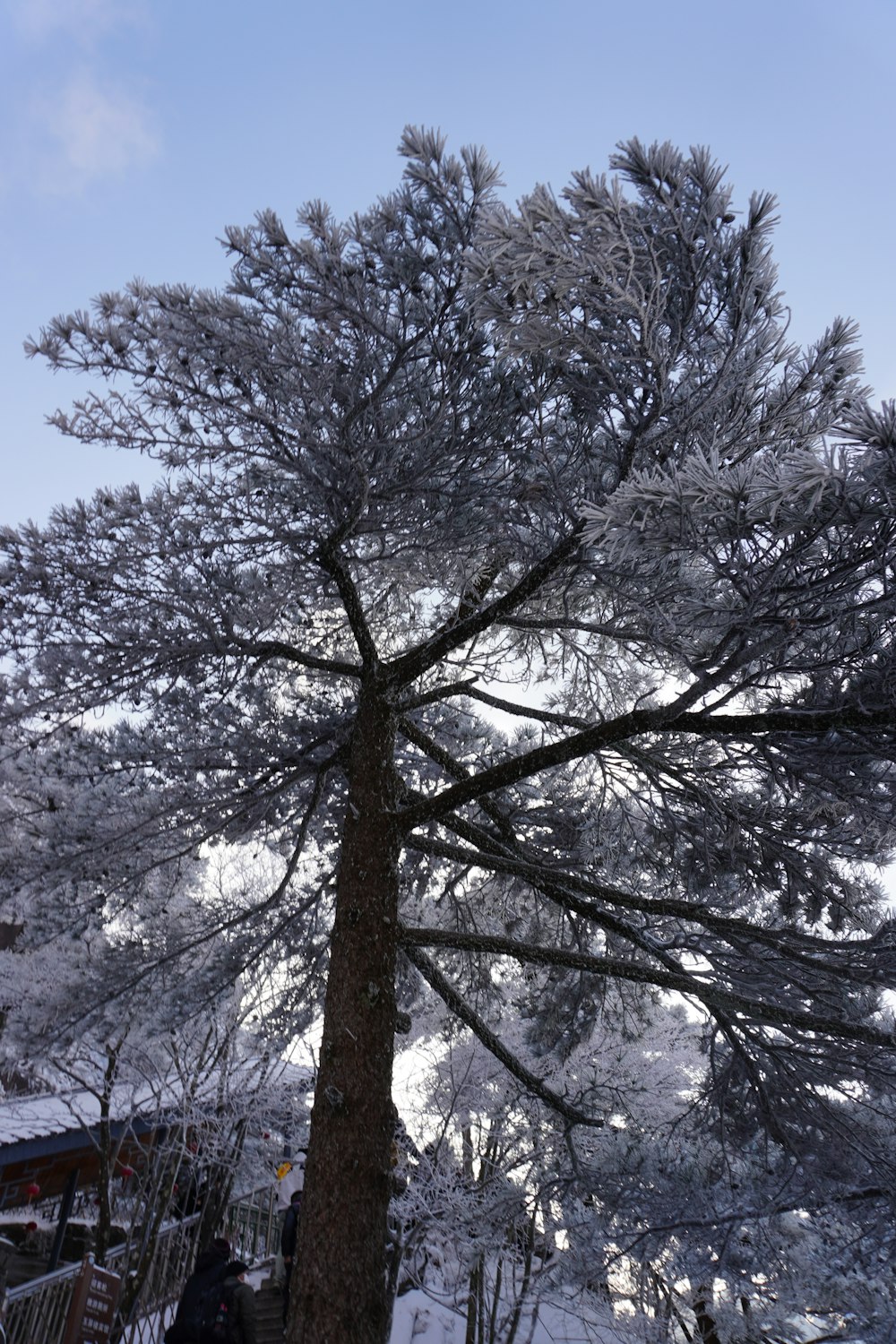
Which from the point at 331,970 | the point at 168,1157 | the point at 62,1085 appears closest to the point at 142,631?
the point at 331,970

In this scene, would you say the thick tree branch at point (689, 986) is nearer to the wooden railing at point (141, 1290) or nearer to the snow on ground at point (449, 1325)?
the wooden railing at point (141, 1290)

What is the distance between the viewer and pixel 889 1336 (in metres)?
4.82

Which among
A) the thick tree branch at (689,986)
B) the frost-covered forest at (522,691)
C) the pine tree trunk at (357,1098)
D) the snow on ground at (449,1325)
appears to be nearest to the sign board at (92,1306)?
the frost-covered forest at (522,691)

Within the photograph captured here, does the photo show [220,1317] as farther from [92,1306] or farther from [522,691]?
[522,691]

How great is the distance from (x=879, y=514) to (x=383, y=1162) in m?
3.90

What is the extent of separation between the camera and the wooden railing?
616 cm

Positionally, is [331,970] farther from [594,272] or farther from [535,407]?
[594,272]

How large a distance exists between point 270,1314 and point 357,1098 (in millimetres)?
5989

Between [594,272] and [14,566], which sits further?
[14,566]

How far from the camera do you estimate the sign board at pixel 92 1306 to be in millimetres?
5770

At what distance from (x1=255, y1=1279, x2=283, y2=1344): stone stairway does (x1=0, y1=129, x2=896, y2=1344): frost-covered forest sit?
2986 mm

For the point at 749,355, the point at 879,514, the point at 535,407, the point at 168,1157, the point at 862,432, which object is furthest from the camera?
the point at 168,1157

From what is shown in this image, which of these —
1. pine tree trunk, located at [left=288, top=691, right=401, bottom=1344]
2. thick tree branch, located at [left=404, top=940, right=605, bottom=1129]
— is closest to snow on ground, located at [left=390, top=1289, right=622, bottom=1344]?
thick tree branch, located at [left=404, top=940, right=605, bottom=1129]

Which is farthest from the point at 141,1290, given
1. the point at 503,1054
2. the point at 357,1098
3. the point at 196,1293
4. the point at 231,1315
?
the point at 357,1098
